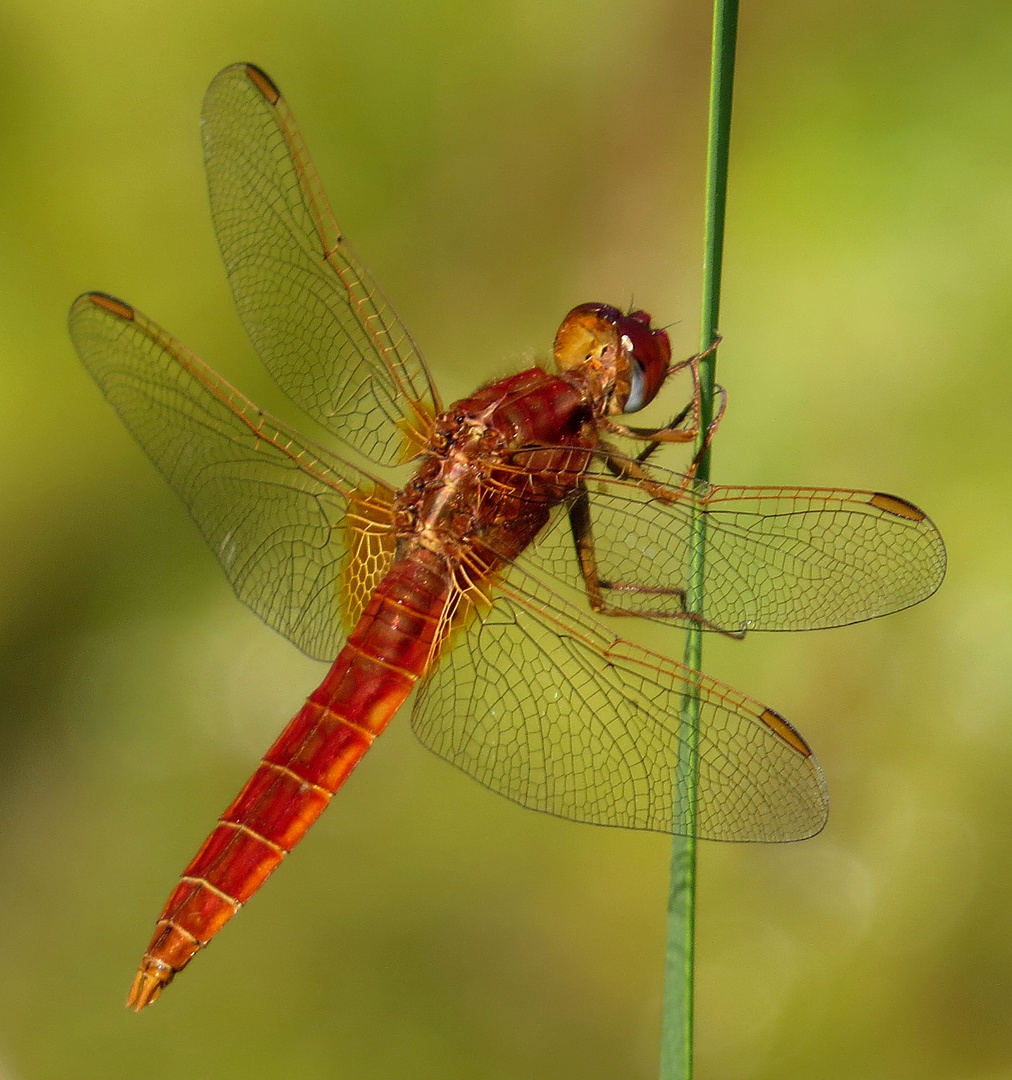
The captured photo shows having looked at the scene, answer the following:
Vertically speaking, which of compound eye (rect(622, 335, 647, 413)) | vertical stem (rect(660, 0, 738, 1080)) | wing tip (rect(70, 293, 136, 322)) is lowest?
vertical stem (rect(660, 0, 738, 1080))

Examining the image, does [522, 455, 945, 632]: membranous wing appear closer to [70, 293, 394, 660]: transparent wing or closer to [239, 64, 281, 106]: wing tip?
[70, 293, 394, 660]: transparent wing

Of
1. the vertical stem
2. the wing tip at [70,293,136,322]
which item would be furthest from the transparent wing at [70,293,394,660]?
the vertical stem

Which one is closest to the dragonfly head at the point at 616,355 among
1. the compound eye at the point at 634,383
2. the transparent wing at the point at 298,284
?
the compound eye at the point at 634,383

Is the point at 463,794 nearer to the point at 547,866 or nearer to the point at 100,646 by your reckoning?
the point at 547,866

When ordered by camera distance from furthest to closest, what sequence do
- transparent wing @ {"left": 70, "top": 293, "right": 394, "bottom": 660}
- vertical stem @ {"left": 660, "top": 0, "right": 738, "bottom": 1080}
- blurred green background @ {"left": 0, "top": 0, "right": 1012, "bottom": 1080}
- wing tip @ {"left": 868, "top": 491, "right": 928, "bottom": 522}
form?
blurred green background @ {"left": 0, "top": 0, "right": 1012, "bottom": 1080} < transparent wing @ {"left": 70, "top": 293, "right": 394, "bottom": 660} < wing tip @ {"left": 868, "top": 491, "right": 928, "bottom": 522} < vertical stem @ {"left": 660, "top": 0, "right": 738, "bottom": 1080}

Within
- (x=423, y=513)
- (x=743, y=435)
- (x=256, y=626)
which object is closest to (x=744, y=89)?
(x=743, y=435)

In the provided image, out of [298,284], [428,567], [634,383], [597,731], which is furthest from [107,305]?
[597,731]

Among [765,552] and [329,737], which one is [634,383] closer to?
[765,552]
